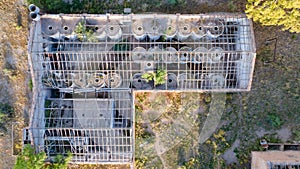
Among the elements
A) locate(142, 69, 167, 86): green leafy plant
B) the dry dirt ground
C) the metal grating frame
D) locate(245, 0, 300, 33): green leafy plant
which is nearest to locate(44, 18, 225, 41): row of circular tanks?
the metal grating frame

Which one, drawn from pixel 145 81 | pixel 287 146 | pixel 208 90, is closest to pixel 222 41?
pixel 208 90

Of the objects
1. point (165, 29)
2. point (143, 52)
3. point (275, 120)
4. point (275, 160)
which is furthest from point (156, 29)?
point (275, 160)

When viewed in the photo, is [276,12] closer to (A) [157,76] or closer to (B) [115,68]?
(A) [157,76]

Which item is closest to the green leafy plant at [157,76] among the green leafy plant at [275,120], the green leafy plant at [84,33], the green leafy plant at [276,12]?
the green leafy plant at [84,33]

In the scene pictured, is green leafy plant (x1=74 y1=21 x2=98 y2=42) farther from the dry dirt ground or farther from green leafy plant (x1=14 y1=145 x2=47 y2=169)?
green leafy plant (x1=14 y1=145 x2=47 y2=169)

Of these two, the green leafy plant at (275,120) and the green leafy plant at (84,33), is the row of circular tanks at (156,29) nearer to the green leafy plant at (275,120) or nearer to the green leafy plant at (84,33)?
the green leafy plant at (84,33)

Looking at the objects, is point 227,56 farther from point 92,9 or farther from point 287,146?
point 92,9
